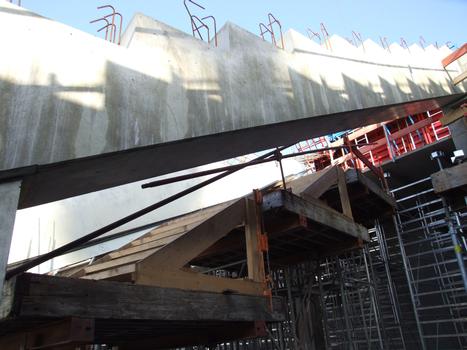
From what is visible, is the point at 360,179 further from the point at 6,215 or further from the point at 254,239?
the point at 6,215

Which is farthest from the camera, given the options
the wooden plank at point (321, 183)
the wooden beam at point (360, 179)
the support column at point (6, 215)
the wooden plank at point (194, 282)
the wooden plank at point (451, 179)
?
the wooden beam at point (360, 179)

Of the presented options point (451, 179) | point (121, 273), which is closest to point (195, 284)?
point (121, 273)

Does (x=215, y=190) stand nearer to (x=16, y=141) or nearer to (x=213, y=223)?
(x=213, y=223)

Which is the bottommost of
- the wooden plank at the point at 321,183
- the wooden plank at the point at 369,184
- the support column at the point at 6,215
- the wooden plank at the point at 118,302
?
the wooden plank at the point at 118,302

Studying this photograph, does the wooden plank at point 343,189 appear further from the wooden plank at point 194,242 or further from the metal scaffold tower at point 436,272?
the wooden plank at point 194,242

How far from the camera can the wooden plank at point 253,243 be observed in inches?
230

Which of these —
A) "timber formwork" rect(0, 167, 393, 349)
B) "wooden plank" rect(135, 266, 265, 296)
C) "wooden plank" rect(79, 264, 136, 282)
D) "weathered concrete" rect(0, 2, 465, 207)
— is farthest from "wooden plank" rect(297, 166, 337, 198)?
"wooden plank" rect(79, 264, 136, 282)

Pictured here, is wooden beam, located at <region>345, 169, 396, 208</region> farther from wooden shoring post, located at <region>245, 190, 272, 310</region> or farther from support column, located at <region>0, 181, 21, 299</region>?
support column, located at <region>0, 181, 21, 299</region>

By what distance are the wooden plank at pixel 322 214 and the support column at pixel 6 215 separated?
3953 millimetres

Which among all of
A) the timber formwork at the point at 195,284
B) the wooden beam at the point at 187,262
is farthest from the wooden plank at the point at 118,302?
the wooden beam at the point at 187,262

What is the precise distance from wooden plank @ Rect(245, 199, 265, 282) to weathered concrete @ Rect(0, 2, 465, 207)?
96cm

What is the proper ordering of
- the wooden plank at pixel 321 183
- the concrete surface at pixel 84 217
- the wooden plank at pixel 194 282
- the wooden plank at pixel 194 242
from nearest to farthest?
the wooden plank at pixel 194 282
the wooden plank at pixel 194 242
the wooden plank at pixel 321 183
the concrete surface at pixel 84 217

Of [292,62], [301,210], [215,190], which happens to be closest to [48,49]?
[292,62]

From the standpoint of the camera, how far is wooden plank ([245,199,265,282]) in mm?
5846
